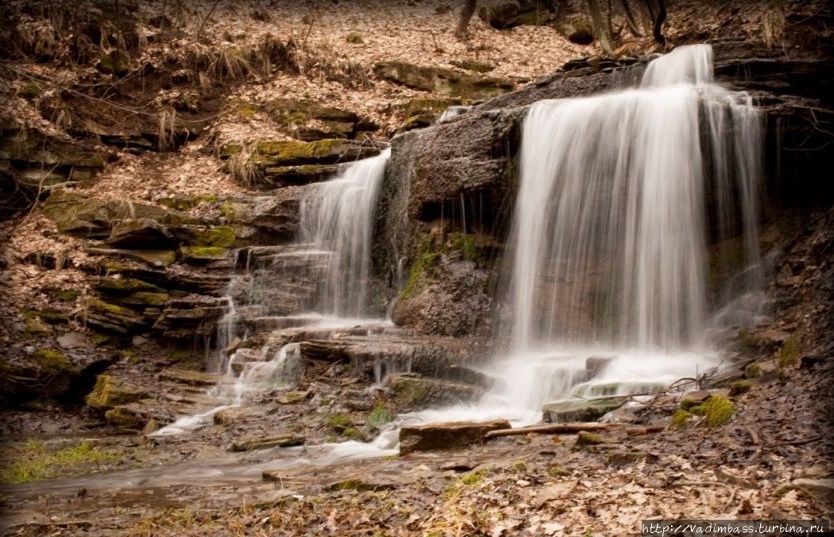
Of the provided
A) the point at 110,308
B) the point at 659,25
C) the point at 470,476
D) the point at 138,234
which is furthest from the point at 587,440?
the point at 659,25

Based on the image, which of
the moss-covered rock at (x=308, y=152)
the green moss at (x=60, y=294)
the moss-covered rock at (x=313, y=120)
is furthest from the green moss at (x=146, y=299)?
the moss-covered rock at (x=313, y=120)

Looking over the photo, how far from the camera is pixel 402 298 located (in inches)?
457

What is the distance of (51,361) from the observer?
35.2ft

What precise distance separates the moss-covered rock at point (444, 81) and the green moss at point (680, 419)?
14.4m

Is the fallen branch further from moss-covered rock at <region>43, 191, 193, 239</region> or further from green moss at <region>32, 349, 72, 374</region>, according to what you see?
moss-covered rock at <region>43, 191, 193, 239</region>

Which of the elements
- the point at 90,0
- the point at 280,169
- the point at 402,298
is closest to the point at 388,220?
the point at 402,298

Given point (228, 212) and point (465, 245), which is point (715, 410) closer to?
point (465, 245)

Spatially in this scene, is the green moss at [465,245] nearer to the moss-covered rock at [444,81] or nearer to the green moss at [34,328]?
the green moss at [34,328]

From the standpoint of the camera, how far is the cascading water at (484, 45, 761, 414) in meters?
9.33

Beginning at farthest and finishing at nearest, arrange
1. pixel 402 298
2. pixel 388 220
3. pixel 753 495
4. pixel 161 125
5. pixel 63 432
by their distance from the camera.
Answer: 1. pixel 161 125
2. pixel 388 220
3. pixel 402 298
4. pixel 63 432
5. pixel 753 495

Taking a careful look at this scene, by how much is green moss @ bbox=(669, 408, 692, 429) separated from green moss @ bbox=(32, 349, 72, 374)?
30.4 ft

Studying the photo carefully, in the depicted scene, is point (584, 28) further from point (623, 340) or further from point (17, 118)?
point (17, 118)

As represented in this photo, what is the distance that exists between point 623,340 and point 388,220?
18.3 ft

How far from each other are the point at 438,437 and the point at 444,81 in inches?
576
